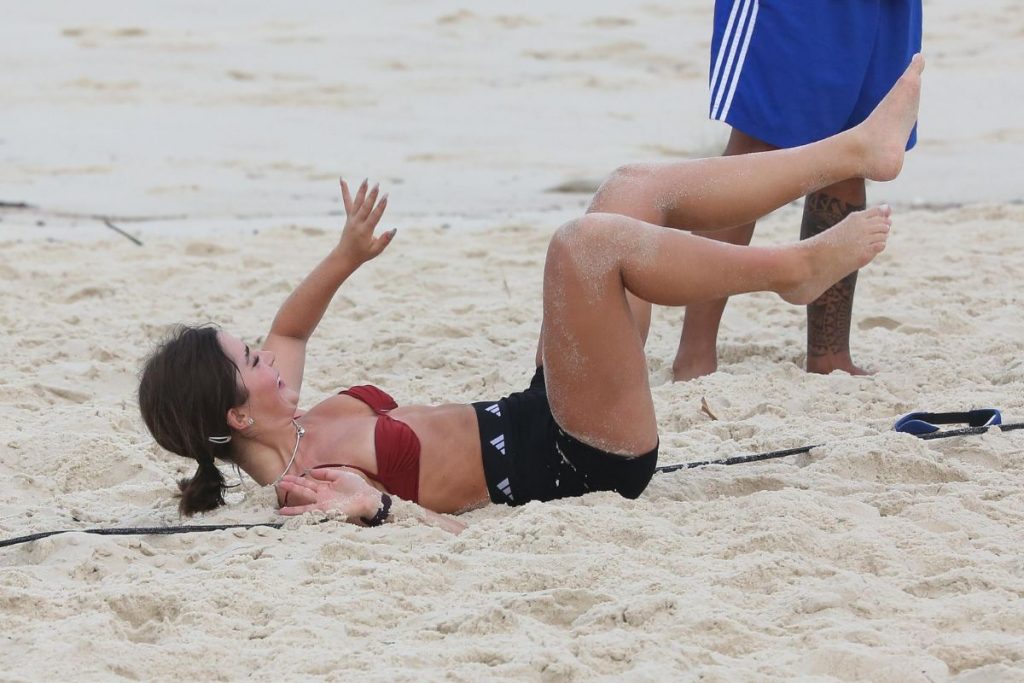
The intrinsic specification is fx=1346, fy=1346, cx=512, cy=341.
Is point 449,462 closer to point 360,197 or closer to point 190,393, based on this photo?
point 190,393

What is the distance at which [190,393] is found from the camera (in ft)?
9.57

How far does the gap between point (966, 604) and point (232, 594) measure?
132cm

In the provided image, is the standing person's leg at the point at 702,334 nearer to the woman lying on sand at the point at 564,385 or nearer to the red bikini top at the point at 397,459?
the woman lying on sand at the point at 564,385

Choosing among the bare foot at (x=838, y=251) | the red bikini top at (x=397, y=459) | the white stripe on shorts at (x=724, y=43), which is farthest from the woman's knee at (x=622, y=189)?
the white stripe on shorts at (x=724, y=43)

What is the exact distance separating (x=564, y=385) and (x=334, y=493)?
1.79ft

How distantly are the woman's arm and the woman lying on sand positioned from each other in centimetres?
6

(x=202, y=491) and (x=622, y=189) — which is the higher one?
(x=622, y=189)

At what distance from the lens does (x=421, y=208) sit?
22.2ft

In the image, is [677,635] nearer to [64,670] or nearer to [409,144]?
[64,670]

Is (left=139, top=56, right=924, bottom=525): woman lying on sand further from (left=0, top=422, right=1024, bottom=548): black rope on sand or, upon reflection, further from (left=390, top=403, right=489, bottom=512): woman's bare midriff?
(left=0, top=422, right=1024, bottom=548): black rope on sand

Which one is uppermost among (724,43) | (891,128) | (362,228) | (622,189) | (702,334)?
(724,43)

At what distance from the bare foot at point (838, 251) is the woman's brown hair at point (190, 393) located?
1227 mm

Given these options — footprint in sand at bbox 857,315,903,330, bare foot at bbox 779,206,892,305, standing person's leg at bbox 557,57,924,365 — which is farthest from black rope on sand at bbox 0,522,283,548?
footprint in sand at bbox 857,315,903,330

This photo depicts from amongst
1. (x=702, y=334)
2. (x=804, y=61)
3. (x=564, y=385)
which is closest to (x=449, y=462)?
(x=564, y=385)
